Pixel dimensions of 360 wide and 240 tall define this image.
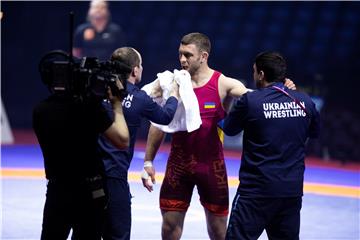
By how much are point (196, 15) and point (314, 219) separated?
7.86 metres

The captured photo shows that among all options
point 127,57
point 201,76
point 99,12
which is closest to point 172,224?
point 201,76

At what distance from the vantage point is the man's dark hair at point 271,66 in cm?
494

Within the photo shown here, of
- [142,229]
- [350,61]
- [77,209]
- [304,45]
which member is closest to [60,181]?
[77,209]

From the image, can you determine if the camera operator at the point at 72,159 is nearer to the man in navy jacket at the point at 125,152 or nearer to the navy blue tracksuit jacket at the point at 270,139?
the man in navy jacket at the point at 125,152

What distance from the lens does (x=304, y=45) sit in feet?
47.2

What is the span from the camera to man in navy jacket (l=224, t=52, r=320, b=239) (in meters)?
4.91

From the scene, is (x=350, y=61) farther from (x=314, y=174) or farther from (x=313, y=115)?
(x=313, y=115)

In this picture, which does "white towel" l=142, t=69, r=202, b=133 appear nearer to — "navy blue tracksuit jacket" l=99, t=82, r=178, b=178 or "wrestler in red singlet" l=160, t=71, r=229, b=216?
"wrestler in red singlet" l=160, t=71, r=229, b=216

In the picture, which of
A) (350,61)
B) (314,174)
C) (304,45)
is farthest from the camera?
(304,45)

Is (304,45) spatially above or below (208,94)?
below

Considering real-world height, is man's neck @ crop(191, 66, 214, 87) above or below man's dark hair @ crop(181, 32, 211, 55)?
below

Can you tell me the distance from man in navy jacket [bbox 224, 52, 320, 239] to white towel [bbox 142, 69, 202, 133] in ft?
1.62

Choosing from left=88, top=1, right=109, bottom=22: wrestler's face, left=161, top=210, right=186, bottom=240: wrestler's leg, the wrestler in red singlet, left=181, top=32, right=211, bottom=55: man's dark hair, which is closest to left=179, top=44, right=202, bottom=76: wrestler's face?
left=181, top=32, right=211, bottom=55: man's dark hair

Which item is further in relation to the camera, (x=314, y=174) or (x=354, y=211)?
(x=314, y=174)
